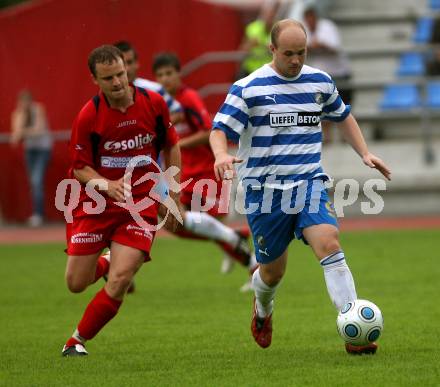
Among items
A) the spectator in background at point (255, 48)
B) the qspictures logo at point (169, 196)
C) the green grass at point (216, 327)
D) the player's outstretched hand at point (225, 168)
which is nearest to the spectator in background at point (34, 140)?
the spectator in background at point (255, 48)

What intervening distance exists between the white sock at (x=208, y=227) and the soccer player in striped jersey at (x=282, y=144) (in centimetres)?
359

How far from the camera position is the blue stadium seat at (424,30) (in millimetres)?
20016

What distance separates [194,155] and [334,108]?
13.5ft

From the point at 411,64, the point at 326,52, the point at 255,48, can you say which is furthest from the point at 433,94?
the point at 255,48

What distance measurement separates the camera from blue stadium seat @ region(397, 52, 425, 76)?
63.8 ft

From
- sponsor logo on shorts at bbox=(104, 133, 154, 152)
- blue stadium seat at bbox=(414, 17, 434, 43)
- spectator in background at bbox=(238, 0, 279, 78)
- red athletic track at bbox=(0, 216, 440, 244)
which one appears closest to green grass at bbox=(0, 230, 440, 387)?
sponsor logo on shorts at bbox=(104, 133, 154, 152)

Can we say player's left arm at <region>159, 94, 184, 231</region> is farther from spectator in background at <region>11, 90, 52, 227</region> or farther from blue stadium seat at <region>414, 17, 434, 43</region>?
blue stadium seat at <region>414, 17, 434, 43</region>

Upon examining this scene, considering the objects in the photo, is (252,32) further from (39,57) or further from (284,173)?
(284,173)

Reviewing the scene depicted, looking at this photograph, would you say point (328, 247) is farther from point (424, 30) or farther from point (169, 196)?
point (424, 30)

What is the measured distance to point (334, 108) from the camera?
727cm

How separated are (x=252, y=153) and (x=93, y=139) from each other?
1.05 meters

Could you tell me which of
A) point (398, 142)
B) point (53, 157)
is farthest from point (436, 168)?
point (53, 157)

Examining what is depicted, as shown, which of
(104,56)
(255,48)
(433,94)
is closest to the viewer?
(104,56)

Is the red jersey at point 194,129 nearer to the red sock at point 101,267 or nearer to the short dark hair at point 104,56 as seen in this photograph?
the red sock at point 101,267
